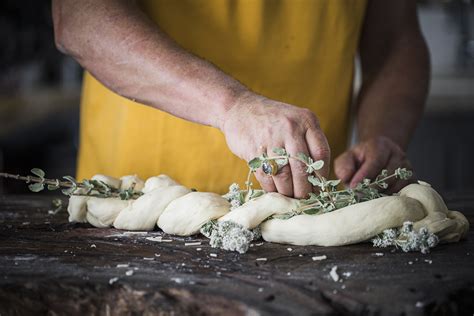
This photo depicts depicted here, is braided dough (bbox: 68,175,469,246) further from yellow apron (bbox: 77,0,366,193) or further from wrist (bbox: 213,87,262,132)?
yellow apron (bbox: 77,0,366,193)

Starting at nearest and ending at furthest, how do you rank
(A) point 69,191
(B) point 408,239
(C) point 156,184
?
(B) point 408,239
(A) point 69,191
(C) point 156,184

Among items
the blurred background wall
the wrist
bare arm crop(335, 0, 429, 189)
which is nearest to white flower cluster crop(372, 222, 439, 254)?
the wrist

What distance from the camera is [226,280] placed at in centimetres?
104

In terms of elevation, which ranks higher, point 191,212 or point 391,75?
point 391,75

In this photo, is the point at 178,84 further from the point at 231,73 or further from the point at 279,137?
the point at 231,73

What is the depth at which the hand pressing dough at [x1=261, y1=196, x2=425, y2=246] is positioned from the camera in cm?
127

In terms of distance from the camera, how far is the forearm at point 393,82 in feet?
7.05

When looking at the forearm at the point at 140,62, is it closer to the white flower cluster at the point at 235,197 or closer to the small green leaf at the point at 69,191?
the white flower cluster at the point at 235,197

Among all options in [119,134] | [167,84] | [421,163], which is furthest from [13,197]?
[421,163]

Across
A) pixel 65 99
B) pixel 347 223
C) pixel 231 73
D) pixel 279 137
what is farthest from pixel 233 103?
pixel 65 99

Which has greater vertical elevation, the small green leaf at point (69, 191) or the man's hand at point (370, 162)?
the man's hand at point (370, 162)

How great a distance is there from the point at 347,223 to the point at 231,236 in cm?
23

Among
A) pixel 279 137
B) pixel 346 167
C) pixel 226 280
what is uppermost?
pixel 279 137

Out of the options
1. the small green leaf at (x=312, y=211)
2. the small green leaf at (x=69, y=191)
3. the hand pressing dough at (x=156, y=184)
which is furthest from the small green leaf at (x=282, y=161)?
the small green leaf at (x=69, y=191)
